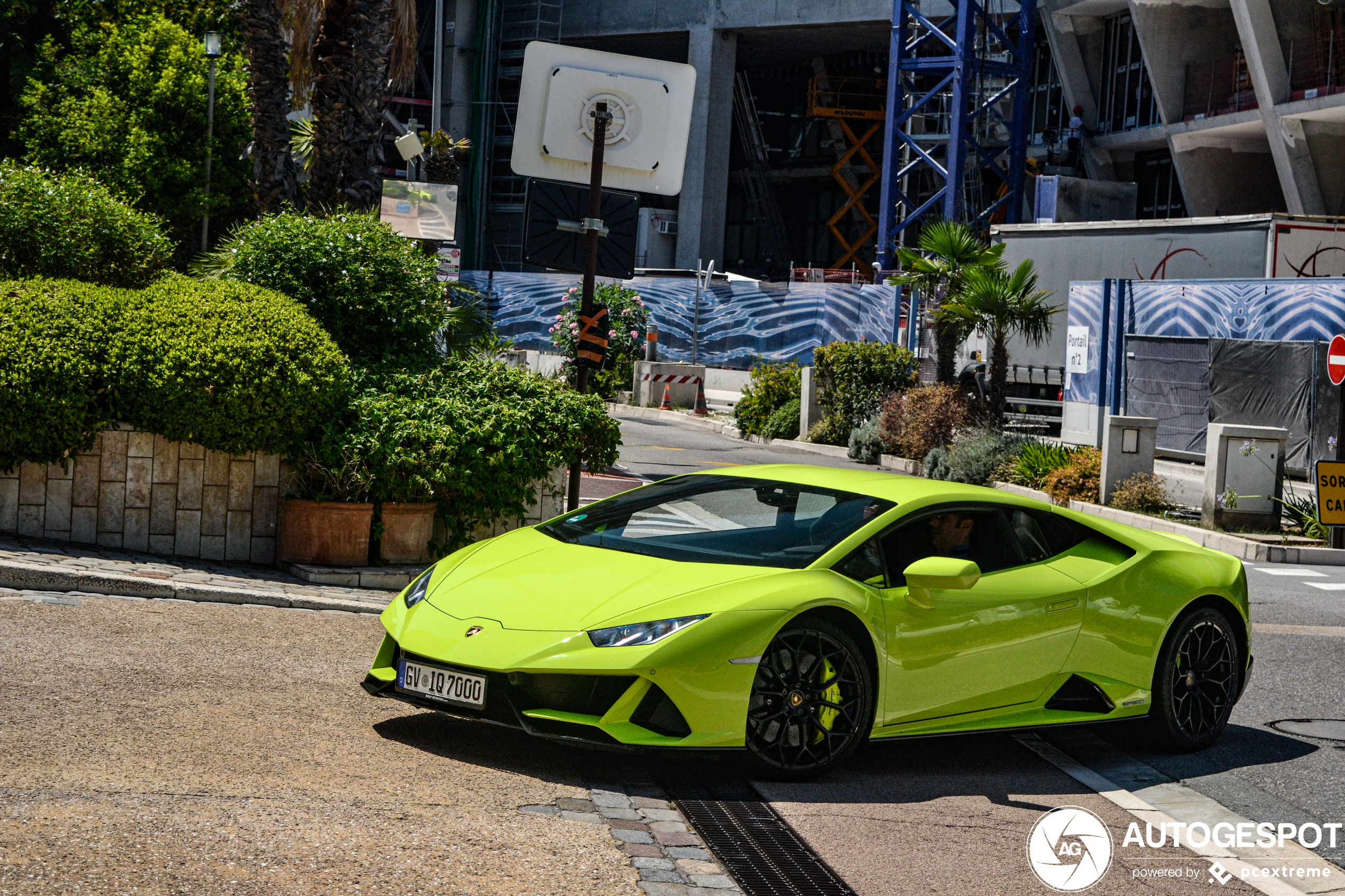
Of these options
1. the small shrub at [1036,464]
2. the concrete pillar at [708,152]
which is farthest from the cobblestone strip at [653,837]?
the concrete pillar at [708,152]

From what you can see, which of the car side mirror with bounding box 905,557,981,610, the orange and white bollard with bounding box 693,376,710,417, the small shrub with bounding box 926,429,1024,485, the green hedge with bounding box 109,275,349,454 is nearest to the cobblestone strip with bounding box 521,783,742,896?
the car side mirror with bounding box 905,557,981,610

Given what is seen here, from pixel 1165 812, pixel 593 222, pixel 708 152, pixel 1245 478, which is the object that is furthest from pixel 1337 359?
pixel 708 152

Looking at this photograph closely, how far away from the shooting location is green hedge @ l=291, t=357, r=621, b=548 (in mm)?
9406

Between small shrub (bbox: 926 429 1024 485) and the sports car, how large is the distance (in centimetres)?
1447

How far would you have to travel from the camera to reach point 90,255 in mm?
11023

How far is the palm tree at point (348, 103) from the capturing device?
1586 cm

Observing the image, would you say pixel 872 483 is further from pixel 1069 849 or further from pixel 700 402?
pixel 700 402

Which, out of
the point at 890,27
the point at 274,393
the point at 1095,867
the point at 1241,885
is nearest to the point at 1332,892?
the point at 1241,885

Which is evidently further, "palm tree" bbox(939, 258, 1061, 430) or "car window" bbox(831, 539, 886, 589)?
"palm tree" bbox(939, 258, 1061, 430)

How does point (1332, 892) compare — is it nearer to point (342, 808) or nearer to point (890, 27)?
point (342, 808)

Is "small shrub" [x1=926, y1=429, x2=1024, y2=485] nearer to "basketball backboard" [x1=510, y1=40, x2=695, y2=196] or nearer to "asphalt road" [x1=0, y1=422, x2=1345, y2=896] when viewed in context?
"basketball backboard" [x1=510, y1=40, x2=695, y2=196]

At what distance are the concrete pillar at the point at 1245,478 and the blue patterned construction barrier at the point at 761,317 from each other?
19.3 m

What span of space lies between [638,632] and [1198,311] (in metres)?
20.2

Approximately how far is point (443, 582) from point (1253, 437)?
519 inches
